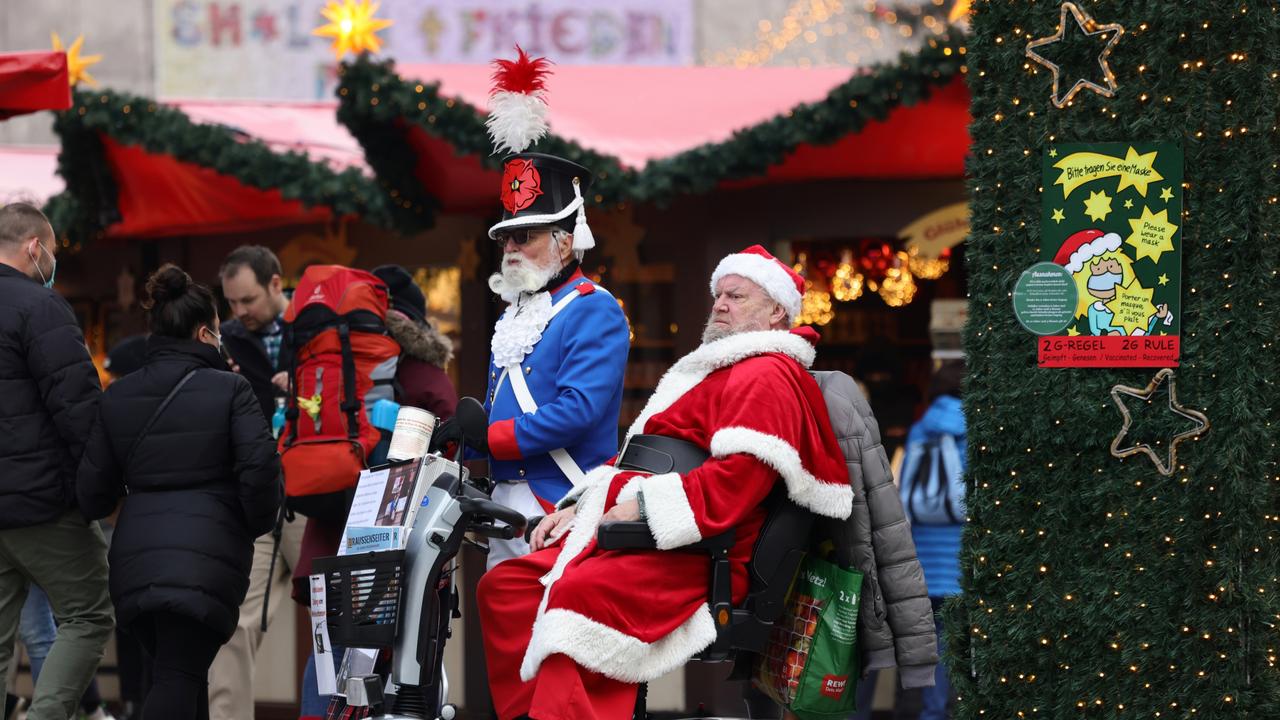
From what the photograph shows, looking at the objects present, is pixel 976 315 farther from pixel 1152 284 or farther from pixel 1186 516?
pixel 1186 516

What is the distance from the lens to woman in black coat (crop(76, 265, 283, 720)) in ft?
16.6

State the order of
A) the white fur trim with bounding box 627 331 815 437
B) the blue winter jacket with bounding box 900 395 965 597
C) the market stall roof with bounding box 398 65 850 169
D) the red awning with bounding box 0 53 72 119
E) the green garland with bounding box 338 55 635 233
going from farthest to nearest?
1. the market stall roof with bounding box 398 65 850 169
2. the green garland with bounding box 338 55 635 233
3. the blue winter jacket with bounding box 900 395 965 597
4. the red awning with bounding box 0 53 72 119
5. the white fur trim with bounding box 627 331 815 437

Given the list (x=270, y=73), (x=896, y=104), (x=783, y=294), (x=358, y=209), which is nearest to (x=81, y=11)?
(x=270, y=73)

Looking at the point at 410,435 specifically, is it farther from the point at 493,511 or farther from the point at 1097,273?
the point at 1097,273

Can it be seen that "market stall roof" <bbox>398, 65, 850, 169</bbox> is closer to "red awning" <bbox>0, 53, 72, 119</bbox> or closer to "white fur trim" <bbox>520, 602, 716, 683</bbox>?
"red awning" <bbox>0, 53, 72, 119</bbox>

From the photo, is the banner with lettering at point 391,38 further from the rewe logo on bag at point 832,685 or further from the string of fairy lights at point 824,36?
the rewe logo on bag at point 832,685

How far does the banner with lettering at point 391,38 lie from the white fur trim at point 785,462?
11.2 meters

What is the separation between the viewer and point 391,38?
15273 mm

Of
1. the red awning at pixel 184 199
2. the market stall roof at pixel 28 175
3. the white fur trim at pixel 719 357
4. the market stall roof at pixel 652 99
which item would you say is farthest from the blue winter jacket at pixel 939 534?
the market stall roof at pixel 28 175

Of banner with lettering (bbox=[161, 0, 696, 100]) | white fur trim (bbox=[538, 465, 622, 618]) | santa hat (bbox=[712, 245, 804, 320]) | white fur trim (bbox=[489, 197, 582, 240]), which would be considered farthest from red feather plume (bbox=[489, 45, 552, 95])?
banner with lettering (bbox=[161, 0, 696, 100])

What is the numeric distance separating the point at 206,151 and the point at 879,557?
452cm

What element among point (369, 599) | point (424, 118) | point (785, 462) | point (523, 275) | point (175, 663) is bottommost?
point (175, 663)

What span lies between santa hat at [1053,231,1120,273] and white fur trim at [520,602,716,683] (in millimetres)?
1444

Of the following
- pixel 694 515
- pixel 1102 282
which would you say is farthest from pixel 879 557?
pixel 1102 282
